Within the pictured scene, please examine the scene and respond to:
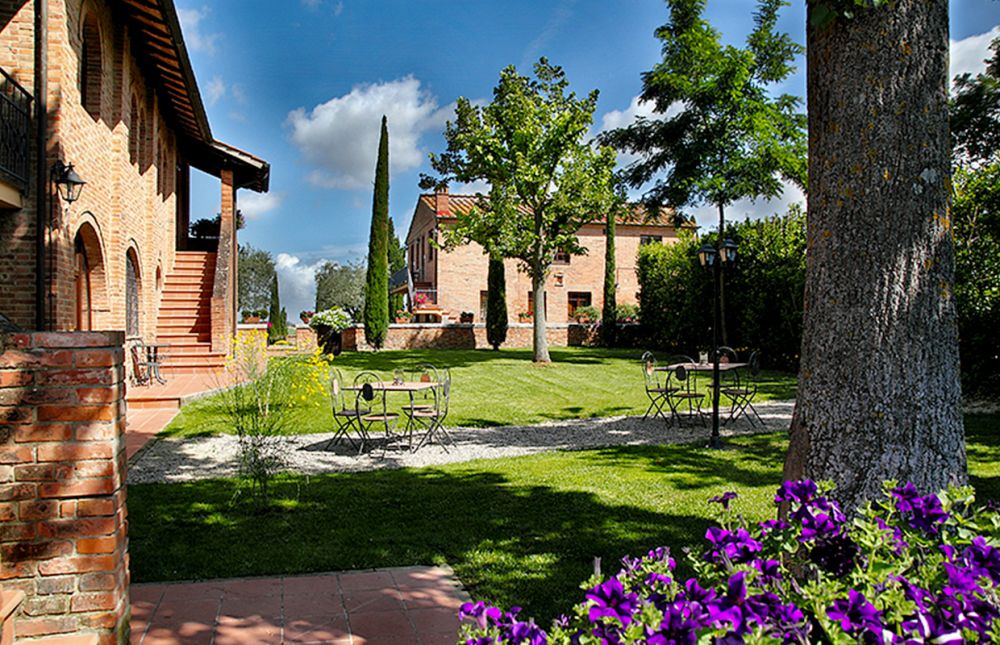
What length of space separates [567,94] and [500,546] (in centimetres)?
1754

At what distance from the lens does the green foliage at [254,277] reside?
3553 centimetres

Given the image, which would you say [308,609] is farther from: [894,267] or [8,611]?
[894,267]

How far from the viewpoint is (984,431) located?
847 cm

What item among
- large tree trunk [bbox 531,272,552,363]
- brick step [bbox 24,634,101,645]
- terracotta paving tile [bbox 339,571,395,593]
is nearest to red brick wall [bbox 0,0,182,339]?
terracotta paving tile [bbox 339,571,395,593]

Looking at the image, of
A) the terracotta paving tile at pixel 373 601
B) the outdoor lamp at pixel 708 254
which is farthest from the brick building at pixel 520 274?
the terracotta paving tile at pixel 373 601

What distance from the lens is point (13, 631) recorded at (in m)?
2.44

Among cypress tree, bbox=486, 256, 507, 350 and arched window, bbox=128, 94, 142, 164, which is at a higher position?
arched window, bbox=128, 94, 142, 164

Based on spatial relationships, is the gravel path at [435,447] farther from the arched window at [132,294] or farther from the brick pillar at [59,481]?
the arched window at [132,294]

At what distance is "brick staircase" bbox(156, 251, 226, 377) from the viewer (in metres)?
13.7

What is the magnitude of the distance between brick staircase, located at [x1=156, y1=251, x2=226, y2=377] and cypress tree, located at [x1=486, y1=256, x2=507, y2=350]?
1072 centimetres

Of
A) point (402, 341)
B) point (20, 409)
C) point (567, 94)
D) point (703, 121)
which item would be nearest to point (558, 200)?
point (567, 94)

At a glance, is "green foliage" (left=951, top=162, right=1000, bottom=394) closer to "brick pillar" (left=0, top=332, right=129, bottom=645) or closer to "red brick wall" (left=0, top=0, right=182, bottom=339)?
"brick pillar" (left=0, top=332, right=129, bottom=645)

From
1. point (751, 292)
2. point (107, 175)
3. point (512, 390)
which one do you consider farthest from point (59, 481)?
point (751, 292)

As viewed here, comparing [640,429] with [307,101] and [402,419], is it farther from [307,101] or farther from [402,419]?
[307,101]
